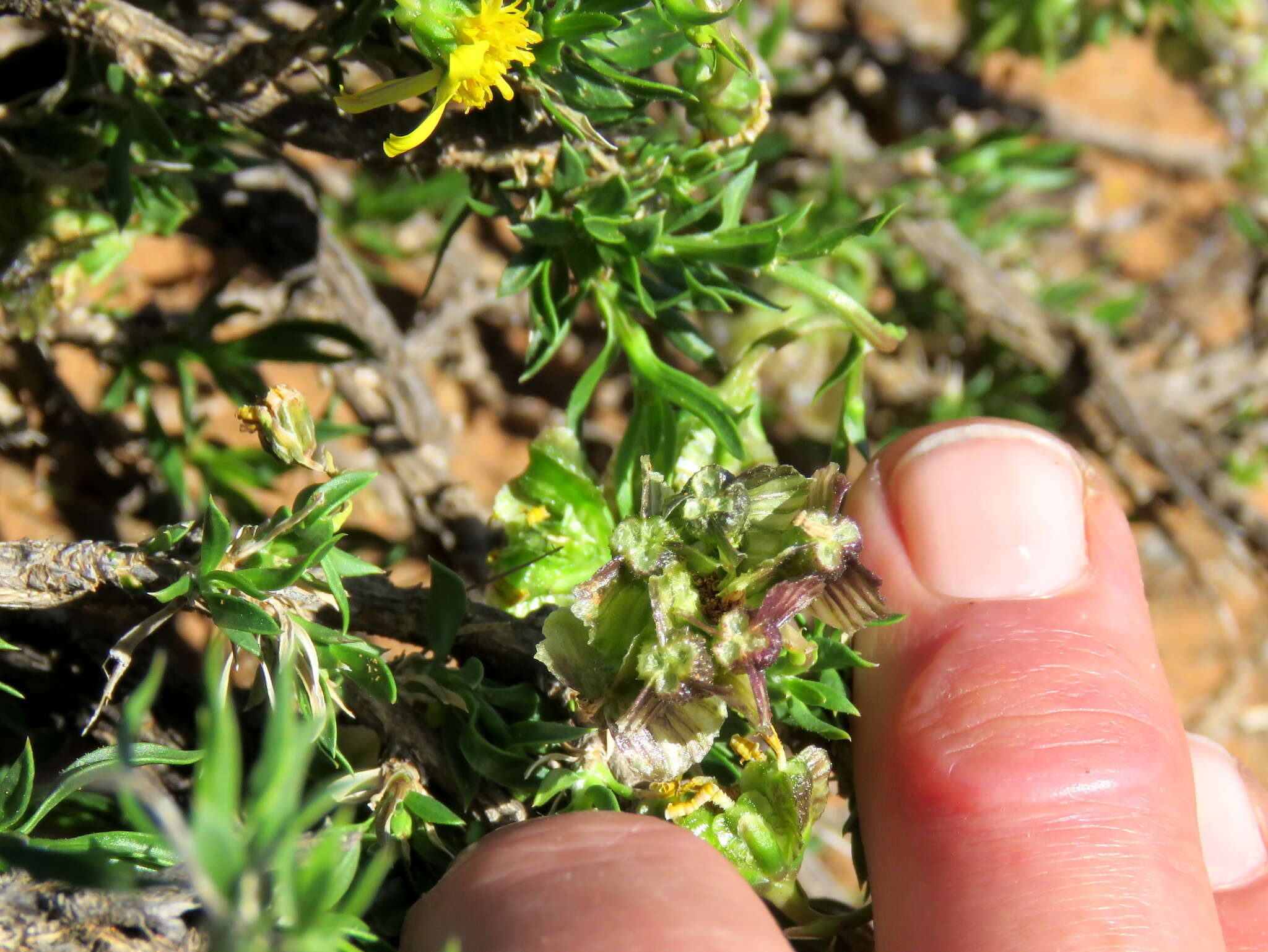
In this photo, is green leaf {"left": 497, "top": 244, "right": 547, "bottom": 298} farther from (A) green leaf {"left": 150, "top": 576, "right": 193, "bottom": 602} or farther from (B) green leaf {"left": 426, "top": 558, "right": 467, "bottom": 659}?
(A) green leaf {"left": 150, "top": 576, "right": 193, "bottom": 602}

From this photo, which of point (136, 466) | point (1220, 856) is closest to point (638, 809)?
point (1220, 856)

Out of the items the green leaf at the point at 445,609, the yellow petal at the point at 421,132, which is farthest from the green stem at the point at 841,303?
the green leaf at the point at 445,609

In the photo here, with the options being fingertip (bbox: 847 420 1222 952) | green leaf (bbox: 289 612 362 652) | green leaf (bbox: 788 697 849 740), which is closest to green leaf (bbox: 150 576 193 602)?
green leaf (bbox: 289 612 362 652)

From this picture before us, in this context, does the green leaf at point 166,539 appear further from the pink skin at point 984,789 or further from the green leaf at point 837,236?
the green leaf at point 837,236

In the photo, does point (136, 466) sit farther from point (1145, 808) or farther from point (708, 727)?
point (1145, 808)

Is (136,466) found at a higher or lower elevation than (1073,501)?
lower

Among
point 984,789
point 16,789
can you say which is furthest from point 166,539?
point 984,789

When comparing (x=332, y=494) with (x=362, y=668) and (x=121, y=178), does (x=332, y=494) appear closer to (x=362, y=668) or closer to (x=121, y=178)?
(x=362, y=668)
